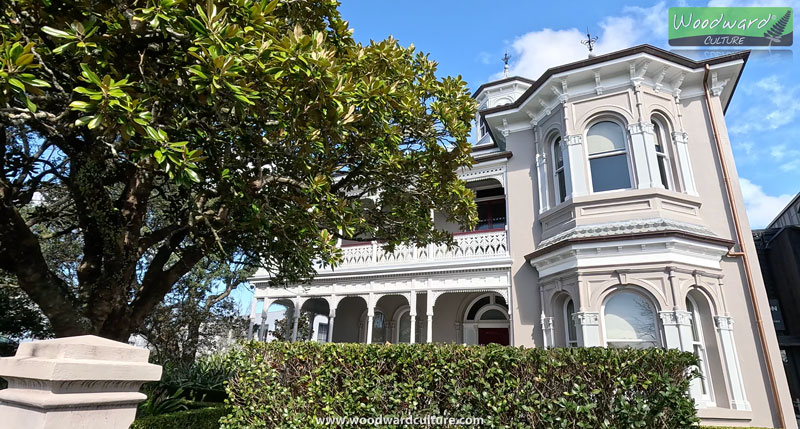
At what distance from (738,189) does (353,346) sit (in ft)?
34.0

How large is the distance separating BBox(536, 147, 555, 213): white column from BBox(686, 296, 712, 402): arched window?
4028 mm

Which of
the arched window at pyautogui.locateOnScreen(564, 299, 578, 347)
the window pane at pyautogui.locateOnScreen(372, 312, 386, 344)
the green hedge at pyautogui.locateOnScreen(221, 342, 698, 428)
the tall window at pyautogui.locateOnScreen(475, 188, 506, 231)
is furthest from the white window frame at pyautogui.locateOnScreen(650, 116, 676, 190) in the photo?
the window pane at pyautogui.locateOnScreen(372, 312, 386, 344)

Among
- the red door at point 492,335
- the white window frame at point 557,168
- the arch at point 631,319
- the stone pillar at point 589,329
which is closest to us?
the arch at point 631,319

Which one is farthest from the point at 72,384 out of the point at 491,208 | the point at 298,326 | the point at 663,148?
the point at 298,326

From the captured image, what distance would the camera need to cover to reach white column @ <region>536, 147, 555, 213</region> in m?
11.8

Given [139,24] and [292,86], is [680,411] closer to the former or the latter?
[292,86]

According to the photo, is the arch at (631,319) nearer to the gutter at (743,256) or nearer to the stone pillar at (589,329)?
the stone pillar at (589,329)

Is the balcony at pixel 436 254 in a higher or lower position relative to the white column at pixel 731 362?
higher

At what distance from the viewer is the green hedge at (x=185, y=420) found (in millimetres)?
5969

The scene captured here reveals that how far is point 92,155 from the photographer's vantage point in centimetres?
571

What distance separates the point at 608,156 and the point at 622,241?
257cm

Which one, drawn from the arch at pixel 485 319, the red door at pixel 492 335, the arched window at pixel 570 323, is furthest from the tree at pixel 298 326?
the arched window at pixel 570 323

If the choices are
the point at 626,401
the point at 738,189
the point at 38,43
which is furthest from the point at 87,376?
the point at 738,189

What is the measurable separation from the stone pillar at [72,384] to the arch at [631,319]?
9327mm
